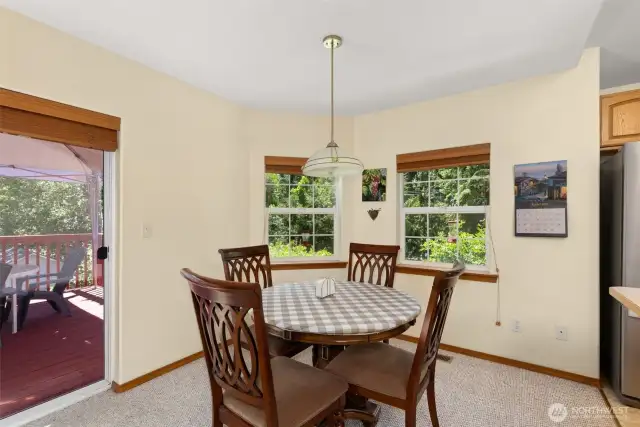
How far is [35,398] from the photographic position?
207cm

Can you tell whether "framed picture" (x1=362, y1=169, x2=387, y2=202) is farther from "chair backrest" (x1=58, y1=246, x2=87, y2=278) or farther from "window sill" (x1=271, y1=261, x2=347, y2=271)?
"chair backrest" (x1=58, y1=246, x2=87, y2=278)

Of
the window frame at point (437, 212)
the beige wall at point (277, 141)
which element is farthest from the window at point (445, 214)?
the beige wall at point (277, 141)

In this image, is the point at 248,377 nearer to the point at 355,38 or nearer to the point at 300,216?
the point at 355,38

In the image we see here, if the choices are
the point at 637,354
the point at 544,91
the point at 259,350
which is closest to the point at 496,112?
the point at 544,91

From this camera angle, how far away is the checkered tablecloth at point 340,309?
1523mm

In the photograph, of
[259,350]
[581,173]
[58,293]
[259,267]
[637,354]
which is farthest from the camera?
[259,267]

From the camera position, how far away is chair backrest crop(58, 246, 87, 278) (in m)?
2.25

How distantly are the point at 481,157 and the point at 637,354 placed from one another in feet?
5.73

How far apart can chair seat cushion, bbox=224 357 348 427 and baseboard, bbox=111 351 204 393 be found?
4.45 ft

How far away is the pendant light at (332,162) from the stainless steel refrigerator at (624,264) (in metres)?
1.78

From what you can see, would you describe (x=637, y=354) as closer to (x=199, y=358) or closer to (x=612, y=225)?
(x=612, y=225)

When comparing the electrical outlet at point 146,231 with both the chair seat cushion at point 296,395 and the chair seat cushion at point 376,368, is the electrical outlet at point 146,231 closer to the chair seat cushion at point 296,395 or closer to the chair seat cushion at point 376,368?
the chair seat cushion at point 296,395

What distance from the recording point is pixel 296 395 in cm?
140

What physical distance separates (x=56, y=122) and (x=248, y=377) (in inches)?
77.3
